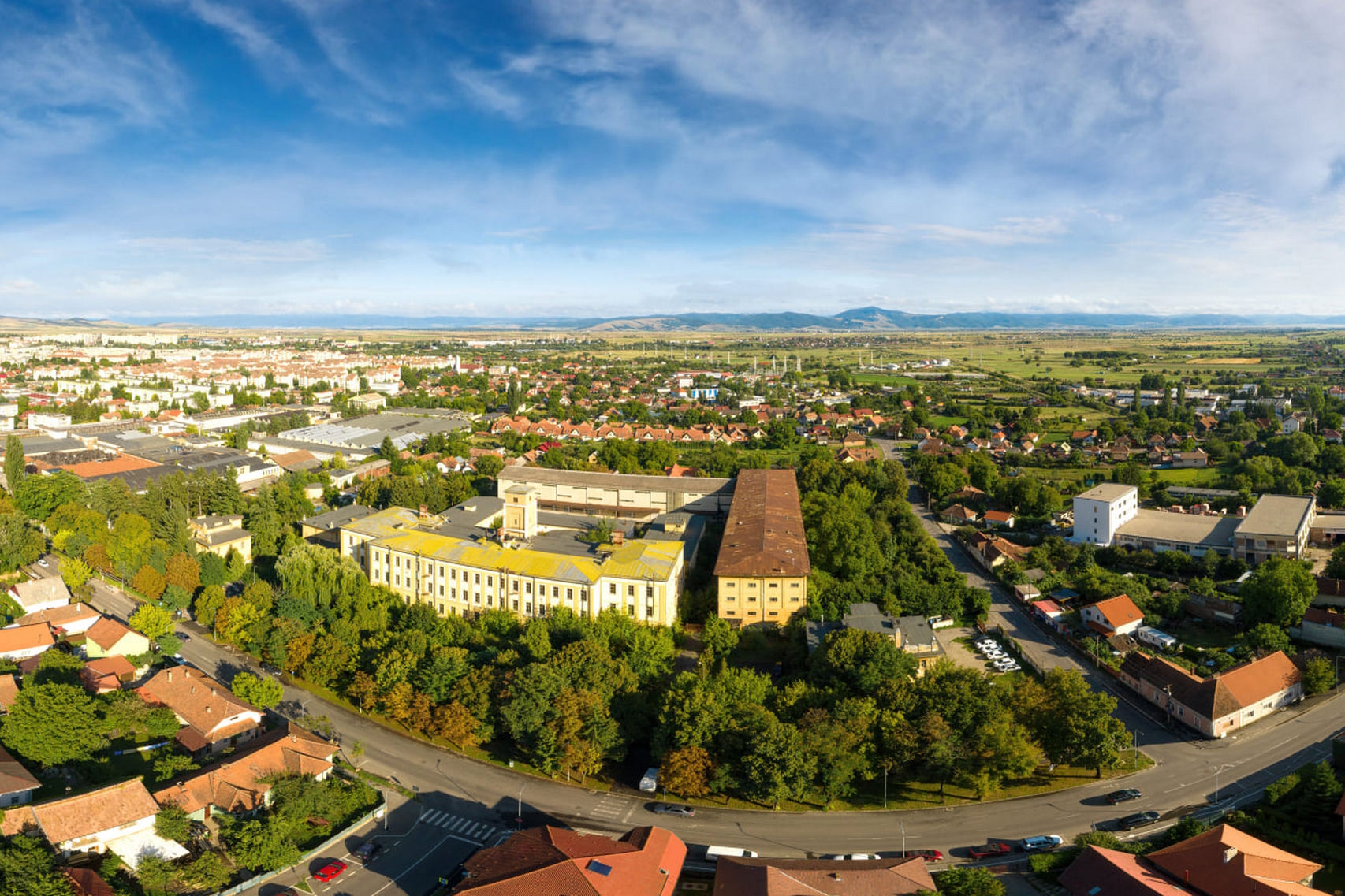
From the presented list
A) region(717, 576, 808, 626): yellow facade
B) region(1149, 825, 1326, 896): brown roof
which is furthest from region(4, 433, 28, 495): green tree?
region(1149, 825, 1326, 896): brown roof

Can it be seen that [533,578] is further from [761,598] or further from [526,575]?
[761,598]

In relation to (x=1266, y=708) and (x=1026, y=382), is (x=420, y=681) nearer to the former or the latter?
(x=1266, y=708)

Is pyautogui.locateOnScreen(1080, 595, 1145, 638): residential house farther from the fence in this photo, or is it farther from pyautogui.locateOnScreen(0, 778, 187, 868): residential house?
pyautogui.locateOnScreen(0, 778, 187, 868): residential house

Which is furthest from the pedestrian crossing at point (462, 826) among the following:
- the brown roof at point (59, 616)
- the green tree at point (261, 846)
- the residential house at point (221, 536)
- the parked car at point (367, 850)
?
the residential house at point (221, 536)

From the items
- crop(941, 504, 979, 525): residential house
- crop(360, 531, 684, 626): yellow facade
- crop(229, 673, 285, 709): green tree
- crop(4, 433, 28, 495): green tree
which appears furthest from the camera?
crop(941, 504, 979, 525): residential house

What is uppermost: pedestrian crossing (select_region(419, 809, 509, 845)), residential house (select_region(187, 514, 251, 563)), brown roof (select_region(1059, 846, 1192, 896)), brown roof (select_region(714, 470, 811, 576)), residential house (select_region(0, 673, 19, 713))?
brown roof (select_region(714, 470, 811, 576))

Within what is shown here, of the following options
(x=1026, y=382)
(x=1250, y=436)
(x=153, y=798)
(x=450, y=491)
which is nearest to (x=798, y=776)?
(x=153, y=798)
